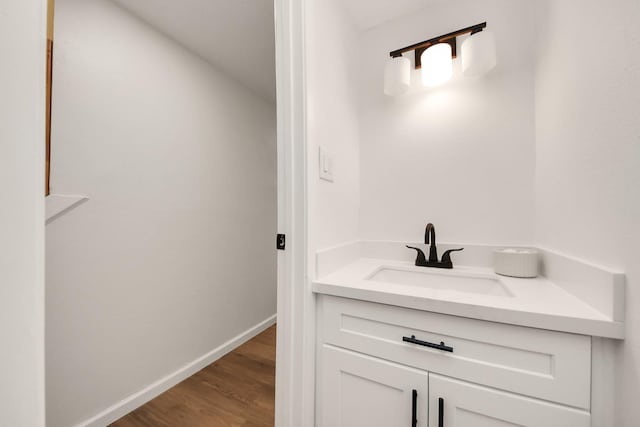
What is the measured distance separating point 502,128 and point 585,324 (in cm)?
93

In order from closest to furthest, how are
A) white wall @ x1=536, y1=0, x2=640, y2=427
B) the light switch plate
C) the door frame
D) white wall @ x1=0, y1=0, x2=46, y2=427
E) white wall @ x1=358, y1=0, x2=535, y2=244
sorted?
white wall @ x1=0, y1=0, x2=46, y2=427
white wall @ x1=536, y1=0, x2=640, y2=427
the door frame
the light switch plate
white wall @ x1=358, y1=0, x2=535, y2=244

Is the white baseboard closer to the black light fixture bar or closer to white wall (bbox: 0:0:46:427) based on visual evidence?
white wall (bbox: 0:0:46:427)

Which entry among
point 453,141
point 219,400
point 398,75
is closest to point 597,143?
point 453,141

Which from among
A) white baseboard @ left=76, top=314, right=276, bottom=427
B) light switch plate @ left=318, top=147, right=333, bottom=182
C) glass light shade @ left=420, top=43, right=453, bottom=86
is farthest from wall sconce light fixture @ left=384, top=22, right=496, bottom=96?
white baseboard @ left=76, top=314, right=276, bottom=427

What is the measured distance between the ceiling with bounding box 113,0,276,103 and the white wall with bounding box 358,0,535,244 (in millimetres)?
673

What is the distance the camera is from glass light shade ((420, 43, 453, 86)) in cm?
118

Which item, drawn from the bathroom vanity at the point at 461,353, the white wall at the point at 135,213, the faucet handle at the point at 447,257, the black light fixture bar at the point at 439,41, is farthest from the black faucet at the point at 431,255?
the white wall at the point at 135,213

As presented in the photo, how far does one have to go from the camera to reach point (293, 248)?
899 mm

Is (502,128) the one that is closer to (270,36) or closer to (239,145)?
(270,36)

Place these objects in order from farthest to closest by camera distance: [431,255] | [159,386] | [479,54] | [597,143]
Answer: [159,386] → [431,255] → [479,54] → [597,143]

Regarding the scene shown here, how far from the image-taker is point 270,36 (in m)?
1.59

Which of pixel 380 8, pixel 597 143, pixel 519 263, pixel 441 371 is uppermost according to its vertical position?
pixel 380 8

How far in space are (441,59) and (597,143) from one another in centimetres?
80

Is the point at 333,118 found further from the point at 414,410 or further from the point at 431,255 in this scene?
the point at 414,410
